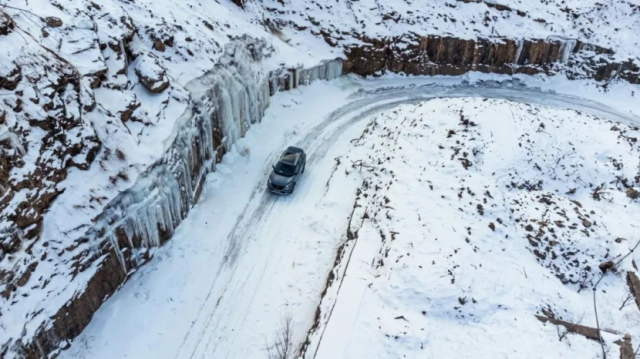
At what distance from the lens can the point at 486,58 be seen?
98.7ft

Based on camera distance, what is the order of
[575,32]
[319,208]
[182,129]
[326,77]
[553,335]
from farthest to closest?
[575,32], [326,77], [319,208], [182,129], [553,335]

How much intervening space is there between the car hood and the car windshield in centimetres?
16

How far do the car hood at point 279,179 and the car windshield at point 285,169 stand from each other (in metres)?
0.16

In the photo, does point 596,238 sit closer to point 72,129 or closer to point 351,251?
point 351,251

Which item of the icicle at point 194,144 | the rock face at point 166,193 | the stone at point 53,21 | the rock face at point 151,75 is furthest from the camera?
the rock face at point 151,75

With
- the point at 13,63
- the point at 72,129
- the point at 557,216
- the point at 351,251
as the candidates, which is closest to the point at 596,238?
the point at 557,216

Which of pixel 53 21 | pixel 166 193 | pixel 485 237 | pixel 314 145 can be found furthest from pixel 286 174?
pixel 53 21

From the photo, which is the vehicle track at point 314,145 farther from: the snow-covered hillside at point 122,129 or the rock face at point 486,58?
the rock face at point 486,58

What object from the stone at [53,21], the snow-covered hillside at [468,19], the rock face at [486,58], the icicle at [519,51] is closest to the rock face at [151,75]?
the stone at [53,21]

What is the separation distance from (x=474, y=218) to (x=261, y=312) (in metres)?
7.92

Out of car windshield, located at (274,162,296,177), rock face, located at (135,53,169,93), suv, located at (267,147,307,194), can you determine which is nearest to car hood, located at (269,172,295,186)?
suv, located at (267,147,307,194)

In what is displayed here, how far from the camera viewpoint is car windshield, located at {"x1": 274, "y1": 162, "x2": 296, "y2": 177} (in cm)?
1703

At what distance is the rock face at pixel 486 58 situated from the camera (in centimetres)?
2883

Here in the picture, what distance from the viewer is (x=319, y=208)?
Result: 16.5 meters
